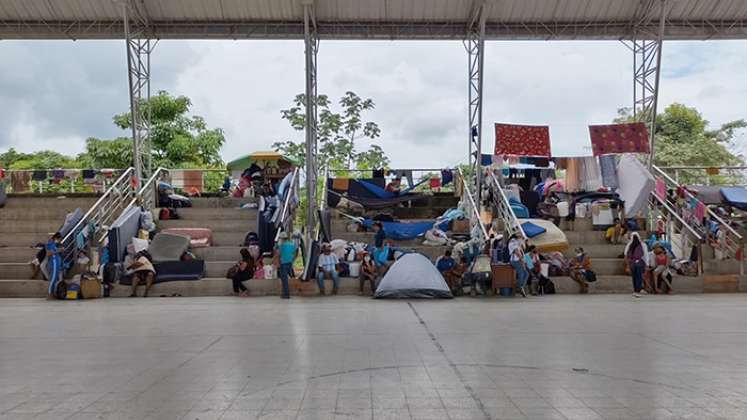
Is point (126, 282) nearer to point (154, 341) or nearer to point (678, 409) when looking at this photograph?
point (154, 341)

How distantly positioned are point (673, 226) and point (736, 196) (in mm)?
2437

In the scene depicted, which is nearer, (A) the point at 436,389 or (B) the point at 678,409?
(B) the point at 678,409

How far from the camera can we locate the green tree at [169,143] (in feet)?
82.0

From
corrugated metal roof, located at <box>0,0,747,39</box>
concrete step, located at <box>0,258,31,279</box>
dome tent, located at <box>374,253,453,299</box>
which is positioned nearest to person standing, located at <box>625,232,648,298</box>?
dome tent, located at <box>374,253,453,299</box>

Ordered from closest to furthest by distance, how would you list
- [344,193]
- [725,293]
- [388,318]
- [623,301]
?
1. [388,318]
2. [623,301]
3. [725,293]
4. [344,193]

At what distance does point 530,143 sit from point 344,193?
5.93 m

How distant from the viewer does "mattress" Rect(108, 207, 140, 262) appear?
1299 centimetres

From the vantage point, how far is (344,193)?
17703mm

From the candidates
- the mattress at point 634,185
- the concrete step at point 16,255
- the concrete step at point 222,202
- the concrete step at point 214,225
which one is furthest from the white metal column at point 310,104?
the mattress at point 634,185

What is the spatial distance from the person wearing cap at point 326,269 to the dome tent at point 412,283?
1.19 metres

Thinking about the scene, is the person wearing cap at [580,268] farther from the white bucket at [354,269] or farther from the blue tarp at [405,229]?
the white bucket at [354,269]

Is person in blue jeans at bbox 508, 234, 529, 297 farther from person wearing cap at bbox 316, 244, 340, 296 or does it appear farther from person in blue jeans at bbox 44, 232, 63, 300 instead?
person in blue jeans at bbox 44, 232, 63, 300

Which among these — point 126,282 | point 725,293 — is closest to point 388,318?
point 126,282

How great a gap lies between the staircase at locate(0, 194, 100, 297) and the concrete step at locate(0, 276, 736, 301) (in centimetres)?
2
